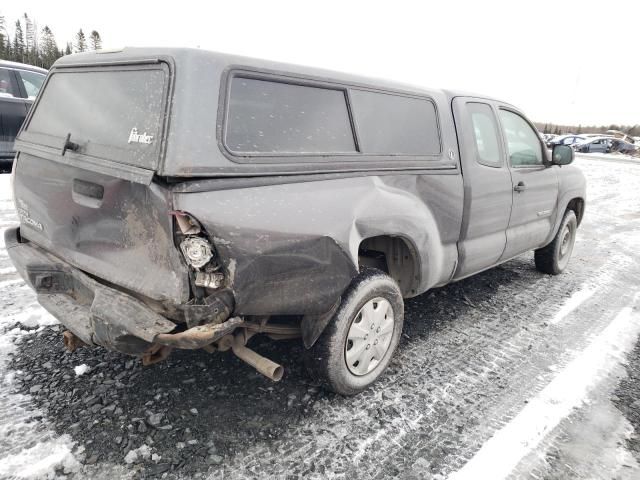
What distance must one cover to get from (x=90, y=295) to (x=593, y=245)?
7.06 m

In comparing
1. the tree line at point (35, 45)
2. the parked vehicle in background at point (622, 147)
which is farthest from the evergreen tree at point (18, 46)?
the parked vehicle in background at point (622, 147)

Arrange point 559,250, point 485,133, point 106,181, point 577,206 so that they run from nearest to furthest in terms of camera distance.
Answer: point 106,181 < point 485,133 < point 559,250 < point 577,206

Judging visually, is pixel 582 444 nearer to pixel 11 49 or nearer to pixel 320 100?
pixel 320 100

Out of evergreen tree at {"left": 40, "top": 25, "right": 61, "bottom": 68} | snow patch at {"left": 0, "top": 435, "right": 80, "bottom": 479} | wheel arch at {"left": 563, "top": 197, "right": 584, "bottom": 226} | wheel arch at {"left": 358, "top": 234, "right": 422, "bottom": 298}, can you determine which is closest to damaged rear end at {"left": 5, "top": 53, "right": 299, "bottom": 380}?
snow patch at {"left": 0, "top": 435, "right": 80, "bottom": 479}

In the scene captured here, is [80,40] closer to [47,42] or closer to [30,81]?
[47,42]

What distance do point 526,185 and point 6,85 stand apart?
26.4 ft

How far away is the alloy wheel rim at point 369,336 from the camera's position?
2.82m

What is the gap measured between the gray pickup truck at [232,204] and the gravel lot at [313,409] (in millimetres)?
320

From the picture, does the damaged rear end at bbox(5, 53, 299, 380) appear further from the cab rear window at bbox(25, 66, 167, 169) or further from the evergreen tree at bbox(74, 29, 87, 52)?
the evergreen tree at bbox(74, 29, 87, 52)

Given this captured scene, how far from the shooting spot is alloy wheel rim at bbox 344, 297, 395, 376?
2.82 metres

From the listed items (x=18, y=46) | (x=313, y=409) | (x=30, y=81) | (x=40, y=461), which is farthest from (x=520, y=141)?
(x=18, y=46)

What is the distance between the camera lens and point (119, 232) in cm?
230

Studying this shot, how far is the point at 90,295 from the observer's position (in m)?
2.48

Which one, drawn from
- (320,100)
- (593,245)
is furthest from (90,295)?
(593,245)
